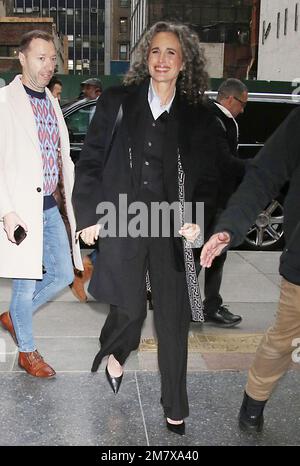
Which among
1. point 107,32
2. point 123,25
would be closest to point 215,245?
point 123,25

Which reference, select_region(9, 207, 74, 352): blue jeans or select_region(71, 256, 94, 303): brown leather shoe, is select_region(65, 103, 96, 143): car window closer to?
select_region(71, 256, 94, 303): brown leather shoe

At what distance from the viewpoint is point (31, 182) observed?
3.78m

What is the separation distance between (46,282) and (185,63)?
1820mm

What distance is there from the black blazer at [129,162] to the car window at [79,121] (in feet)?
19.2

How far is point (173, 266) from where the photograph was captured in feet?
10.8

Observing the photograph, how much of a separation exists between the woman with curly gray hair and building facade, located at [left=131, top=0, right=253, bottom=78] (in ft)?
169

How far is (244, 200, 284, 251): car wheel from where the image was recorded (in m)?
8.50

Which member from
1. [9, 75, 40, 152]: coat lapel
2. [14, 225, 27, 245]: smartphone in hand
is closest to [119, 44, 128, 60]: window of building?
[9, 75, 40, 152]: coat lapel

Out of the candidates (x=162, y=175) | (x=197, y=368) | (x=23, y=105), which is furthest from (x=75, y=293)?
(x=162, y=175)

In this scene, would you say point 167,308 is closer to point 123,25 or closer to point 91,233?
point 91,233

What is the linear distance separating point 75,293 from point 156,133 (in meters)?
2.77

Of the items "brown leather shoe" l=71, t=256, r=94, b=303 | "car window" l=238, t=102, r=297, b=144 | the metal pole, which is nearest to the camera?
"brown leather shoe" l=71, t=256, r=94, b=303

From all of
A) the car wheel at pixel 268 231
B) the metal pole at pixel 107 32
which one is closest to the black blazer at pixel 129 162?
the car wheel at pixel 268 231
